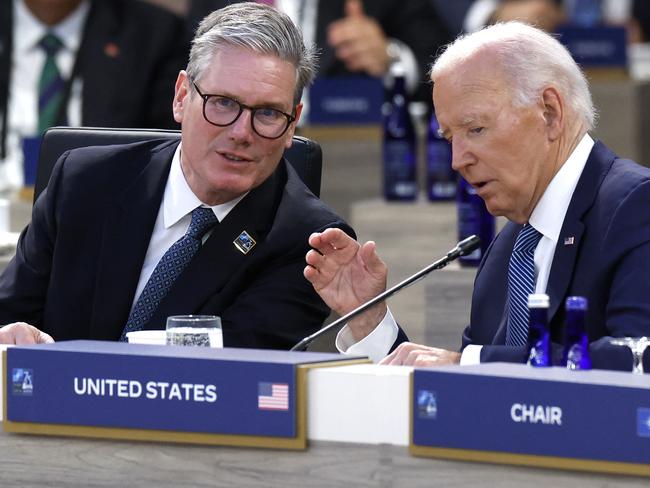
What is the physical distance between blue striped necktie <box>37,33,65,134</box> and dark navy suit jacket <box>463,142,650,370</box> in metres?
3.01

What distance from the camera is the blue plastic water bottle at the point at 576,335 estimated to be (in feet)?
5.42

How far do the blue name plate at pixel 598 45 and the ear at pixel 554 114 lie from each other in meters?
2.73

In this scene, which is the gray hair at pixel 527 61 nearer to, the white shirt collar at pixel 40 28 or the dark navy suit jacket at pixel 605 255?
the dark navy suit jacket at pixel 605 255

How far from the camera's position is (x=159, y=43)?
5.24 metres

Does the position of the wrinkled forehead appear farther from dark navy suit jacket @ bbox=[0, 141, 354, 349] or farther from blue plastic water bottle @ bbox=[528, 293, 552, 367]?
blue plastic water bottle @ bbox=[528, 293, 552, 367]

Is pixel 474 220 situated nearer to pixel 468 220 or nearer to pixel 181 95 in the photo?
pixel 468 220

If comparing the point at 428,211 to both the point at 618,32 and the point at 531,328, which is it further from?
the point at 531,328

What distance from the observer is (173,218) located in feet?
8.74

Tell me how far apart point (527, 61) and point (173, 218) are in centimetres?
77

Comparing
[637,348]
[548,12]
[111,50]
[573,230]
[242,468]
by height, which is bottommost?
[242,468]

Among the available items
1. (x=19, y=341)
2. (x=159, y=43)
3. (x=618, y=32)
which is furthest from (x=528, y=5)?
(x=19, y=341)

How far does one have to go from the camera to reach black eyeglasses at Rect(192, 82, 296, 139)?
255 cm

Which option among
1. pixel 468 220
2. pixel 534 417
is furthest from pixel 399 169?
pixel 534 417

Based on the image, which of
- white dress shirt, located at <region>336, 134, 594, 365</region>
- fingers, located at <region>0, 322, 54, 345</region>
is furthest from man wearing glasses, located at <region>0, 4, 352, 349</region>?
white dress shirt, located at <region>336, 134, 594, 365</region>
